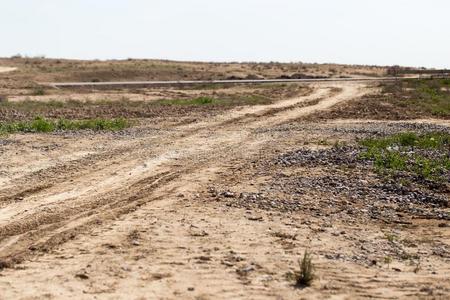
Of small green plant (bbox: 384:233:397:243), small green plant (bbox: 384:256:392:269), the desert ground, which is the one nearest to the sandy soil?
the desert ground

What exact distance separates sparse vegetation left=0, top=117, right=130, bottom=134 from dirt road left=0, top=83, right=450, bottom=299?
4.30 meters

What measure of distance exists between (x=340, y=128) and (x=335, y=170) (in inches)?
322

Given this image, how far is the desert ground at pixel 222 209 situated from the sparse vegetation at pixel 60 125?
102 mm

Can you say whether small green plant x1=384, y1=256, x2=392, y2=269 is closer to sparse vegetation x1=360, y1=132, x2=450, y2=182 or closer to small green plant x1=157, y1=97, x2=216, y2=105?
sparse vegetation x1=360, y1=132, x2=450, y2=182

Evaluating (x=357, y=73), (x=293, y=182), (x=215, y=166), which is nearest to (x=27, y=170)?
(x=215, y=166)

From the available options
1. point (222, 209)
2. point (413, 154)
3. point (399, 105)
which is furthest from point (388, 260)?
point (399, 105)

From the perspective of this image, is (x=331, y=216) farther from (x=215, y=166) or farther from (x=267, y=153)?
(x=267, y=153)

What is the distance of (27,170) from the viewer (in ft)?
45.4

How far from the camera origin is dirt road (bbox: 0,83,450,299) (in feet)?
24.2

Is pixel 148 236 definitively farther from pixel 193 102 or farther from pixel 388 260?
pixel 193 102

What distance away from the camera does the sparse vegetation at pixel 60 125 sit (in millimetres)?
20312

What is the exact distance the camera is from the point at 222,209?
10.6 meters

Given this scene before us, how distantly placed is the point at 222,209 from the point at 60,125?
12325 millimetres

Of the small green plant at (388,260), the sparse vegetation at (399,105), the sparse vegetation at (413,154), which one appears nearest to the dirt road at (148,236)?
the small green plant at (388,260)
